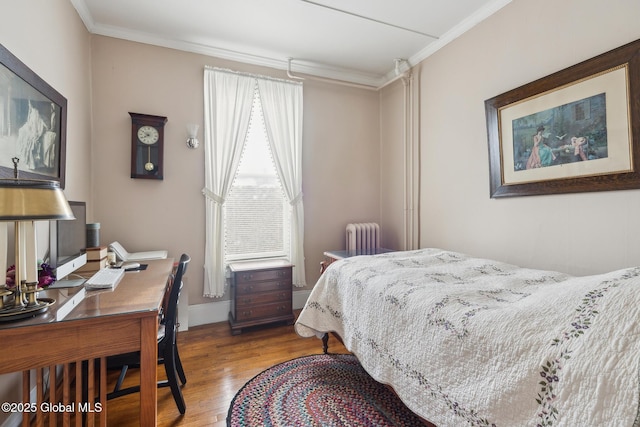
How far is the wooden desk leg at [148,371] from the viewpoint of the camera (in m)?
1.28

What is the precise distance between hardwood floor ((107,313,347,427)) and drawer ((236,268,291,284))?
0.50 m

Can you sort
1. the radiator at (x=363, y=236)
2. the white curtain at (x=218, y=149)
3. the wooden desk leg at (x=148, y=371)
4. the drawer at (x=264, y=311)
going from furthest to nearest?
the radiator at (x=363, y=236) → the white curtain at (x=218, y=149) → the drawer at (x=264, y=311) → the wooden desk leg at (x=148, y=371)

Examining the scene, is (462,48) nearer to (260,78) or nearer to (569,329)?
(260,78)

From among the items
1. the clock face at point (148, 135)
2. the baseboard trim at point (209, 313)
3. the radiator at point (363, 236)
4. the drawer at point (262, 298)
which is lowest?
the baseboard trim at point (209, 313)

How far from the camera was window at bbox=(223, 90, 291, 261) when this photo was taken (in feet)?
10.5

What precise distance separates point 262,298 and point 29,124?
7.11 feet

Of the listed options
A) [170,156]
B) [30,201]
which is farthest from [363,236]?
[30,201]

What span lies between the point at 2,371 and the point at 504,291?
2166 mm

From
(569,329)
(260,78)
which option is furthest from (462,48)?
(569,329)

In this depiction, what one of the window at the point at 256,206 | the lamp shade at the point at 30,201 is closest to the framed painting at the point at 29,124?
the lamp shade at the point at 30,201

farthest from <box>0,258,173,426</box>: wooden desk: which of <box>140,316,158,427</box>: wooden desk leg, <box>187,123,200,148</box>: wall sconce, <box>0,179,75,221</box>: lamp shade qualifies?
<box>187,123,200,148</box>: wall sconce

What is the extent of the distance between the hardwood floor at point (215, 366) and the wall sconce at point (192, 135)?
1.85 metres

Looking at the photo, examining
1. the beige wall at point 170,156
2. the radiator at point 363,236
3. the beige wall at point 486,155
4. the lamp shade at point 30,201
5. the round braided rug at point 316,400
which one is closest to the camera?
the lamp shade at point 30,201

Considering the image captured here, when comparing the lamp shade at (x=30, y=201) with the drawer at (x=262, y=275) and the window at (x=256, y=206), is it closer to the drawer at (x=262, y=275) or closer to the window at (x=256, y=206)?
the drawer at (x=262, y=275)
